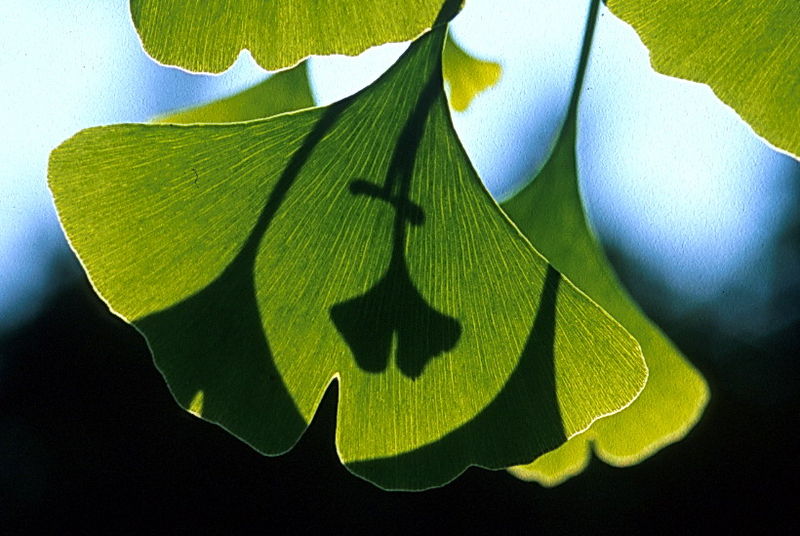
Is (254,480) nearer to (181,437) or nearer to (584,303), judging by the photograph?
(181,437)

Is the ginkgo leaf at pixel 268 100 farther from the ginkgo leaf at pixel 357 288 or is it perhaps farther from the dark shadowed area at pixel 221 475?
the dark shadowed area at pixel 221 475

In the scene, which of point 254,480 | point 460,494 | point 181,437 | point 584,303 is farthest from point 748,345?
point 584,303

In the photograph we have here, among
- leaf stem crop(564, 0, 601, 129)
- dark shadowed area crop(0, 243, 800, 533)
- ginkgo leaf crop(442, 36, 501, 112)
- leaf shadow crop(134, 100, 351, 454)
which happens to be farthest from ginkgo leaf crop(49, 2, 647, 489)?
dark shadowed area crop(0, 243, 800, 533)

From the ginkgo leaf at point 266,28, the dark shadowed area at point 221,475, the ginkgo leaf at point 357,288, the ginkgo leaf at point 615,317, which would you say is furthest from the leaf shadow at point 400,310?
the dark shadowed area at point 221,475

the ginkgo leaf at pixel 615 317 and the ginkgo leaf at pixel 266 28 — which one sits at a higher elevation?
the ginkgo leaf at pixel 266 28

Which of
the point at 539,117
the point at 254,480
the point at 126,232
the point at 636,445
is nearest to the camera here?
the point at 126,232

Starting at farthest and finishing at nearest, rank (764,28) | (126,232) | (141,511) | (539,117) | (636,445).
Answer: (141,511), (539,117), (636,445), (126,232), (764,28)

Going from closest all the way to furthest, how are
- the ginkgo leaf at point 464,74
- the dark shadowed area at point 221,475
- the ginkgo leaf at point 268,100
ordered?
1. the ginkgo leaf at point 268,100
2. the ginkgo leaf at point 464,74
3. the dark shadowed area at point 221,475

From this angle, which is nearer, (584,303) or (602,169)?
(584,303)
